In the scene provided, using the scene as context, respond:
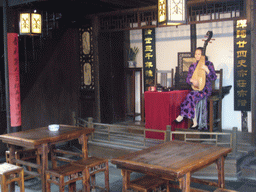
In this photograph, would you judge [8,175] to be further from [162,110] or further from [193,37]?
[193,37]

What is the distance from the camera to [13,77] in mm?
5848

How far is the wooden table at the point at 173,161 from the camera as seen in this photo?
2.91 meters

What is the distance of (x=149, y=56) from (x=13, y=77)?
3.58 metres

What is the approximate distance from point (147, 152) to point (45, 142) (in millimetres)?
1549

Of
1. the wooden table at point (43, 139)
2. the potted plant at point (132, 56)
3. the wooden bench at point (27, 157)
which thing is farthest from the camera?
the potted plant at point (132, 56)

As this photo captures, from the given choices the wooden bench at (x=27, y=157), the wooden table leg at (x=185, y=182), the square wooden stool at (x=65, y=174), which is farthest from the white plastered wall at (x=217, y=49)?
the wooden table leg at (x=185, y=182)

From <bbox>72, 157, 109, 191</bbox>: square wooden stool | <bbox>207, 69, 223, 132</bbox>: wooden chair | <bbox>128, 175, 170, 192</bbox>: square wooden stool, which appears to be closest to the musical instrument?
<bbox>207, 69, 223, 132</bbox>: wooden chair

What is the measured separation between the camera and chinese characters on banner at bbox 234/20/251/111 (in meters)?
6.74

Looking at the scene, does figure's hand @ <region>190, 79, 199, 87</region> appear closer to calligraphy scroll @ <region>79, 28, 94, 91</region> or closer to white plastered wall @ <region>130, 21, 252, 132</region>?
white plastered wall @ <region>130, 21, 252, 132</region>

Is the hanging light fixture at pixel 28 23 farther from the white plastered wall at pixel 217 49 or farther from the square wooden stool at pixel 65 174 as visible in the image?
the white plastered wall at pixel 217 49

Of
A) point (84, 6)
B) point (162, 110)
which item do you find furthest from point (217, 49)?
point (84, 6)

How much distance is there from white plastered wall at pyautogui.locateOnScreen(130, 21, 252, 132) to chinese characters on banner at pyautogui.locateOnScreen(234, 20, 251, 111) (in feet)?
0.41

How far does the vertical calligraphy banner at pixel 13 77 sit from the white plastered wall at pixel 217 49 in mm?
3620

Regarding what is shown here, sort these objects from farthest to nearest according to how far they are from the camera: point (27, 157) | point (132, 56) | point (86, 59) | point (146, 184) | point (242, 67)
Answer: point (132, 56) → point (86, 59) → point (242, 67) → point (27, 157) → point (146, 184)
